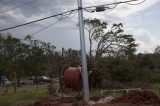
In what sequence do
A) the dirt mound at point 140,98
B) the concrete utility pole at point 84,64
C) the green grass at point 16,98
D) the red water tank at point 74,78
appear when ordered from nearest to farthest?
the dirt mound at point 140,98 → the concrete utility pole at point 84,64 → the green grass at point 16,98 → the red water tank at point 74,78

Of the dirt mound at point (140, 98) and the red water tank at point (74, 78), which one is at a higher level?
the red water tank at point (74, 78)

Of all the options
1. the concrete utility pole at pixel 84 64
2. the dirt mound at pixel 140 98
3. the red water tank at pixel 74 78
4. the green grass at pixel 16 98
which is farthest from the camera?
the red water tank at pixel 74 78

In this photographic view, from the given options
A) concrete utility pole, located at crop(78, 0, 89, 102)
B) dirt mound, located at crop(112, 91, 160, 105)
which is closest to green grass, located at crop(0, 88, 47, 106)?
concrete utility pole, located at crop(78, 0, 89, 102)

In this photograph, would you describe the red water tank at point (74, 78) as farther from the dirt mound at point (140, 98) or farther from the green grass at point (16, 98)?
the dirt mound at point (140, 98)

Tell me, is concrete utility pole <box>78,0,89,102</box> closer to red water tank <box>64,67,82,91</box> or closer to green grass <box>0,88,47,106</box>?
red water tank <box>64,67,82,91</box>

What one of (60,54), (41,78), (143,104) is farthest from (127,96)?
(41,78)

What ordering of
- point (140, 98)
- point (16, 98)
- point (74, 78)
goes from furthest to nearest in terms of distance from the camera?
point (16, 98), point (74, 78), point (140, 98)

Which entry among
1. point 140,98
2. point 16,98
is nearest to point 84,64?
point 140,98

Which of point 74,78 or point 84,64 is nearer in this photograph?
point 84,64

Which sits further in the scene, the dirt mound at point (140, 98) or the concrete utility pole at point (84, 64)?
the concrete utility pole at point (84, 64)

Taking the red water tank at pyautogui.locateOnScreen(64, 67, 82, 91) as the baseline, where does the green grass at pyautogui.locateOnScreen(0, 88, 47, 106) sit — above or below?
below

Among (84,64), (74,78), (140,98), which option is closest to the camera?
(140,98)

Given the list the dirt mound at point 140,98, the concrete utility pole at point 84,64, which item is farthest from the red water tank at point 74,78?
the dirt mound at point 140,98

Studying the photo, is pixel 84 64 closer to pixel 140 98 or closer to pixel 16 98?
pixel 140 98
